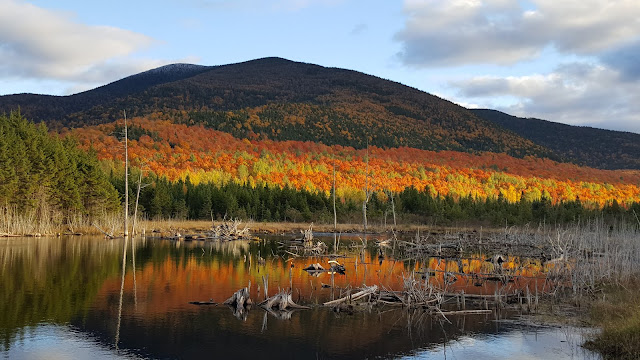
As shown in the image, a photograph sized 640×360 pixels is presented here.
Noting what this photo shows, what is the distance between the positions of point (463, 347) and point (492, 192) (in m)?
97.7

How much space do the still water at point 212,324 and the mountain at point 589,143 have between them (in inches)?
5823

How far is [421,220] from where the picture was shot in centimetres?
7950

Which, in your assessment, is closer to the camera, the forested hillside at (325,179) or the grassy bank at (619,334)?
the grassy bank at (619,334)

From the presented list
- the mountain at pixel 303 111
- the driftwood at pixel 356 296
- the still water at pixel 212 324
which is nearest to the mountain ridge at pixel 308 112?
the mountain at pixel 303 111

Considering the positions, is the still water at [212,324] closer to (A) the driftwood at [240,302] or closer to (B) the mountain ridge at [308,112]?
(A) the driftwood at [240,302]

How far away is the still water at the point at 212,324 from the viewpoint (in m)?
13.5

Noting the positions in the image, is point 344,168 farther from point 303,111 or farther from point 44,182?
point 44,182

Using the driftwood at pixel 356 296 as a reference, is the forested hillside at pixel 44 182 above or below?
above

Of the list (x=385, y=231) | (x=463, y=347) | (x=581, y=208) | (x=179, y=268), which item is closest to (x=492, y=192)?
(x=581, y=208)

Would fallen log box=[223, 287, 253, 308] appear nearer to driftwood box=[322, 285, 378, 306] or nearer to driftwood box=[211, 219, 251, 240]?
driftwood box=[322, 285, 378, 306]

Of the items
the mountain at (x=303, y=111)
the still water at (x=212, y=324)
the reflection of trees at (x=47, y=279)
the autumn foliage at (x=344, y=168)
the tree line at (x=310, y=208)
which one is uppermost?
the mountain at (x=303, y=111)

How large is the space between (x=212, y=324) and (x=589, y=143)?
577 feet

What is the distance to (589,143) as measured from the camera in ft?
558

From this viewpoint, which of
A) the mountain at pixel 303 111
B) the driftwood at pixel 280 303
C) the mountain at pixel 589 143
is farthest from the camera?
the mountain at pixel 589 143
